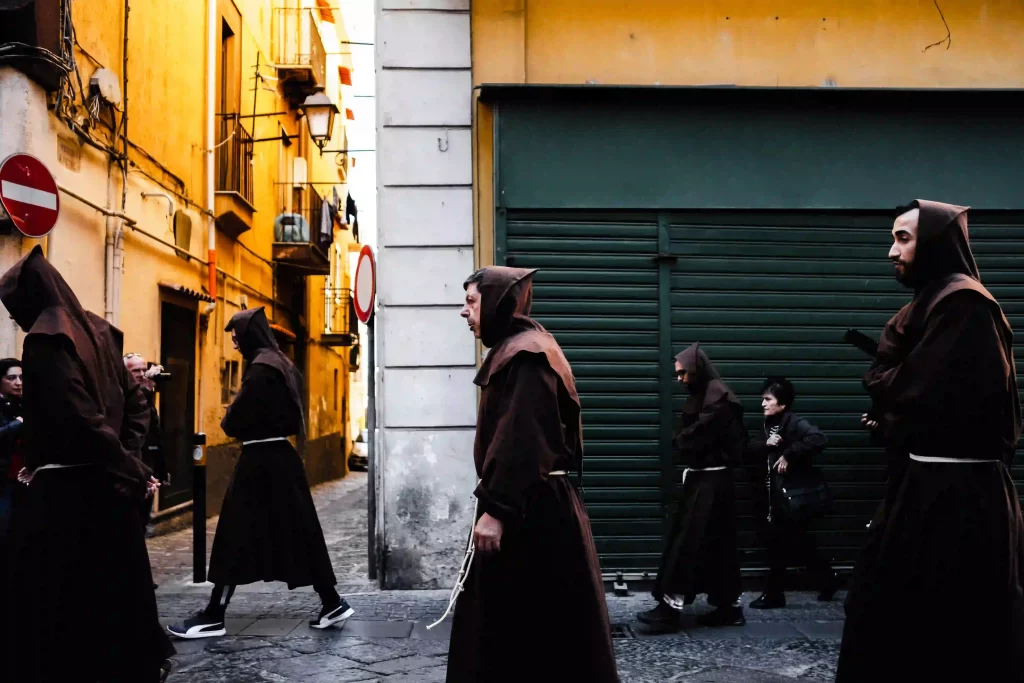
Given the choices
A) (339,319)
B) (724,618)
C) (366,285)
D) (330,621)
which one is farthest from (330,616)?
(339,319)

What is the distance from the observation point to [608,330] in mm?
8047

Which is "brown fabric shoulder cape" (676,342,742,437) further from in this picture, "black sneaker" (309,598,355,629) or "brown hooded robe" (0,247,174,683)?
"brown hooded robe" (0,247,174,683)

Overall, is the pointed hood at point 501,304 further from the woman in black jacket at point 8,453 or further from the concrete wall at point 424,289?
the concrete wall at point 424,289

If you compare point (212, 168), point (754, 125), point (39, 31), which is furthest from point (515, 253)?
point (212, 168)

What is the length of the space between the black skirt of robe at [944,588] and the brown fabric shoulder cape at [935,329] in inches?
10.4

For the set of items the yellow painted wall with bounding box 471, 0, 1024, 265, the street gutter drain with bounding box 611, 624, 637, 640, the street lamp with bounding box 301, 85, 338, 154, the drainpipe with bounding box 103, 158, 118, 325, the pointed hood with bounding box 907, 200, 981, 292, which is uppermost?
the street lamp with bounding box 301, 85, 338, 154

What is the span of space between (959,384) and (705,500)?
9.69 feet

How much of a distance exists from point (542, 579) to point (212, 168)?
11.0 metres

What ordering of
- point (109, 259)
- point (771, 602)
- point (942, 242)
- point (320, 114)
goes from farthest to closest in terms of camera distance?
point (320, 114) → point (109, 259) → point (771, 602) → point (942, 242)

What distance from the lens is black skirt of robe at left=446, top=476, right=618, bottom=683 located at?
152 inches

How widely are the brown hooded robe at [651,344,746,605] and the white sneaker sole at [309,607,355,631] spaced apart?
2045 mm

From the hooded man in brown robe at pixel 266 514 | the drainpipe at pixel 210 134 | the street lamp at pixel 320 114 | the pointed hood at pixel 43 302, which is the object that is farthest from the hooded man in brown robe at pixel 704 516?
the street lamp at pixel 320 114

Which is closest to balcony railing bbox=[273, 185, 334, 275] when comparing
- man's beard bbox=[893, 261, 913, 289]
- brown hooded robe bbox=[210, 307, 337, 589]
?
brown hooded robe bbox=[210, 307, 337, 589]

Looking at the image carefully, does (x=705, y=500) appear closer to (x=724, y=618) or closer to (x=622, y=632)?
(x=724, y=618)
